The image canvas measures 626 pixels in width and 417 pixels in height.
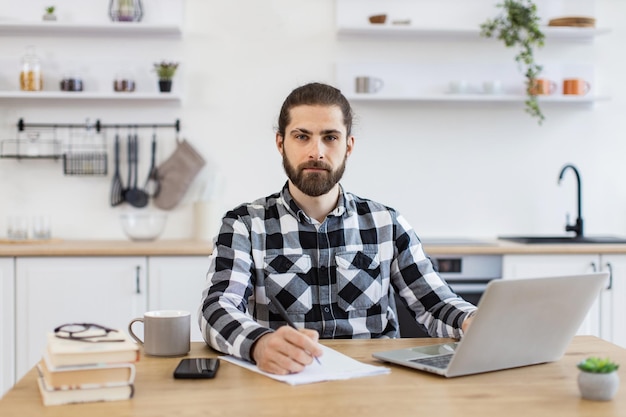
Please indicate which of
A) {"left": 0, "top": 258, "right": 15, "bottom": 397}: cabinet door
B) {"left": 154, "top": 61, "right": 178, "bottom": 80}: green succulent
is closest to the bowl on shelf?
{"left": 0, "top": 258, "right": 15, "bottom": 397}: cabinet door

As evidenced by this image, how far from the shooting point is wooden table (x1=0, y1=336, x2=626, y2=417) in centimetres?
125

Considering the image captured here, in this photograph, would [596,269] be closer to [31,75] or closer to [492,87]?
[492,87]

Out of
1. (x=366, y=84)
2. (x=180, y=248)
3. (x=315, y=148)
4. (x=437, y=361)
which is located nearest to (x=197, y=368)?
(x=437, y=361)

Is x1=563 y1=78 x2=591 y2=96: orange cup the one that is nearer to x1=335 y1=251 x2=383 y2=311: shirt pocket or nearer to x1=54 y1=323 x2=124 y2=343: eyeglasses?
x1=335 y1=251 x2=383 y2=311: shirt pocket

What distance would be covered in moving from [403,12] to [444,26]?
22 centimetres

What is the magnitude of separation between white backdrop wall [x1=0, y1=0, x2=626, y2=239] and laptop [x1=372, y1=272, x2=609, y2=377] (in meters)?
2.48

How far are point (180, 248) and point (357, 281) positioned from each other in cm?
149

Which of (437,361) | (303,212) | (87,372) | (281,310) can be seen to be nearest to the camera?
(87,372)

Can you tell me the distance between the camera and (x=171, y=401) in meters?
1.30

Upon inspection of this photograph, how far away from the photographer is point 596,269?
353 centimetres

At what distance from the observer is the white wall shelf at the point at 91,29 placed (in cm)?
375

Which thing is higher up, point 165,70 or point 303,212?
point 165,70

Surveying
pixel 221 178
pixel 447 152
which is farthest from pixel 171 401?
pixel 447 152

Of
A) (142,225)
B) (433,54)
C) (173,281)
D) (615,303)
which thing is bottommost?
(615,303)
